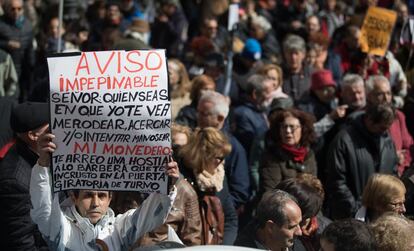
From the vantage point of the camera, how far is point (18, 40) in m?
13.4

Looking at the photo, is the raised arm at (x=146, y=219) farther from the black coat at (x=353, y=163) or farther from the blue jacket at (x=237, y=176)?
the black coat at (x=353, y=163)

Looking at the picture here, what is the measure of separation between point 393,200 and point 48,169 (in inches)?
107

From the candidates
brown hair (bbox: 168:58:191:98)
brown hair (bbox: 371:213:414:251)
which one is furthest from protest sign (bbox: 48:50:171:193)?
brown hair (bbox: 168:58:191:98)

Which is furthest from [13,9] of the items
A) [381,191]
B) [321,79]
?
[381,191]

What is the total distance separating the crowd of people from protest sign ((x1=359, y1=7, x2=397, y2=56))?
0.16m

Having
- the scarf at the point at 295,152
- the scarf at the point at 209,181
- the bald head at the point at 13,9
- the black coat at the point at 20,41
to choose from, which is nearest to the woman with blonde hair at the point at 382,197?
the scarf at the point at 209,181

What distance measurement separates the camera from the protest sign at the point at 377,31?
493 inches

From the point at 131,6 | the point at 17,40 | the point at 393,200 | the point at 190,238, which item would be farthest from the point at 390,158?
the point at 131,6

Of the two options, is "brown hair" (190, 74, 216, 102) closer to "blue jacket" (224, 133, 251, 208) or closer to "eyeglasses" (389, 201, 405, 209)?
"blue jacket" (224, 133, 251, 208)

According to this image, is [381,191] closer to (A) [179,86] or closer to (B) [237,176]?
(B) [237,176]

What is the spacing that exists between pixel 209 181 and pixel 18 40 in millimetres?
6130

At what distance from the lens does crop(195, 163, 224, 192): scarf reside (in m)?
7.86

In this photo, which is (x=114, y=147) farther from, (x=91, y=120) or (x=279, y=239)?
(x=279, y=239)

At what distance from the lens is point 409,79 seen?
1273 centimetres
